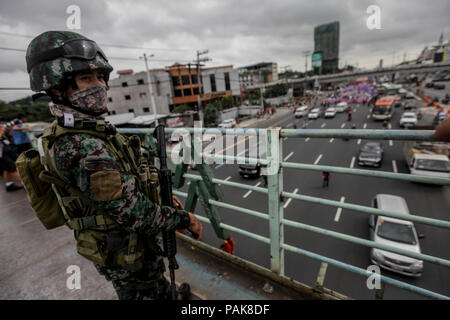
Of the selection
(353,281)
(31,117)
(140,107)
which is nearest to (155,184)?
(353,281)

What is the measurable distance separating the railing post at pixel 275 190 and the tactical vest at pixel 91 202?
768 millimetres

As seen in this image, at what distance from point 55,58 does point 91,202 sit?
763mm

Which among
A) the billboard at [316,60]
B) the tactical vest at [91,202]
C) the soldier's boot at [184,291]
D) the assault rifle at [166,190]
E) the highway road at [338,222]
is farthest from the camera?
the billboard at [316,60]

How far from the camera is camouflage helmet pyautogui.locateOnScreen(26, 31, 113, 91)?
44.0 inches

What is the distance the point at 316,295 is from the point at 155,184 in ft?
4.66

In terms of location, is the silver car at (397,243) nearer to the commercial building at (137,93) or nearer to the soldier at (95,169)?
the soldier at (95,169)

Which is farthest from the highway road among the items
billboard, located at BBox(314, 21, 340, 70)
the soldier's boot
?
billboard, located at BBox(314, 21, 340, 70)

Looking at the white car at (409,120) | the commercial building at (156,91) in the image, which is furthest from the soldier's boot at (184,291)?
the commercial building at (156,91)

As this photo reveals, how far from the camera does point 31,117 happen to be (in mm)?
32969

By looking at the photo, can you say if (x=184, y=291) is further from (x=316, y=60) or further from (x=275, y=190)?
(x=316, y=60)

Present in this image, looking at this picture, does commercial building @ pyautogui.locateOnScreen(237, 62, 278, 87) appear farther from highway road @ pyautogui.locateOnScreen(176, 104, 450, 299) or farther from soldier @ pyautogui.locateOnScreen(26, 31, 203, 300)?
soldier @ pyautogui.locateOnScreen(26, 31, 203, 300)

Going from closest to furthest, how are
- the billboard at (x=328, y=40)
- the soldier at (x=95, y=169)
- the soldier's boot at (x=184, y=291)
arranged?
the soldier at (x=95, y=169) < the soldier's boot at (x=184, y=291) < the billboard at (x=328, y=40)

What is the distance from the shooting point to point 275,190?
160 cm

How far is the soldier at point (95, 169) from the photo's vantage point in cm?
99
